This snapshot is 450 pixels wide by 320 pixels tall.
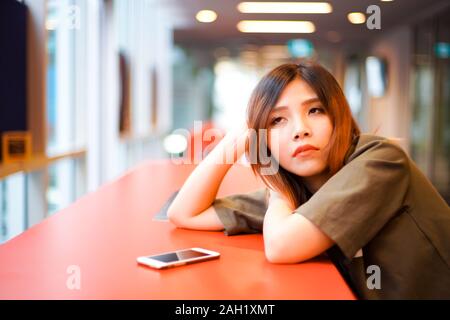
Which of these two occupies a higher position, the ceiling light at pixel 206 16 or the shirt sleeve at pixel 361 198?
the ceiling light at pixel 206 16

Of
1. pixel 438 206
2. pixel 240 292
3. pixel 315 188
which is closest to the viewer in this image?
pixel 240 292

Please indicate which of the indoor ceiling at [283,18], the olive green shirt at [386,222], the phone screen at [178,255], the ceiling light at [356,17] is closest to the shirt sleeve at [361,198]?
the olive green shirt at [386,222]

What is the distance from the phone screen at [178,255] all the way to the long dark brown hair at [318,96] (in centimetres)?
29

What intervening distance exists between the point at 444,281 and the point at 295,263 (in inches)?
14.1

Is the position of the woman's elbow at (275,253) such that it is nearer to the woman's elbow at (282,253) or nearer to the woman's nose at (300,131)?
the woman's elbow at (282,253)

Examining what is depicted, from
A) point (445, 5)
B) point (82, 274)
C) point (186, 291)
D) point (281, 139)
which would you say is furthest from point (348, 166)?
point (445, 5)

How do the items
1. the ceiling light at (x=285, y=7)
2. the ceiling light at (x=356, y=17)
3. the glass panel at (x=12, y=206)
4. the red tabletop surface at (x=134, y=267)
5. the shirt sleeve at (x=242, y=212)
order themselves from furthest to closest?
the ceiling light at (x=356, y=17), the ceiling light at (x=285, y=7), the glass panel at (x=12, y=206), the shirt sleeve at (x=242, y=212), the red tabletop surface at (x=134, y=267)

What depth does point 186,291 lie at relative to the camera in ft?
2.97

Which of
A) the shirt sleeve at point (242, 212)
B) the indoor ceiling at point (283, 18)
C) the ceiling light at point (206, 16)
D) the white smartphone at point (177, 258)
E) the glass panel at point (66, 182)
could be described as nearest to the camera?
the white smartphone at point (177, 258)

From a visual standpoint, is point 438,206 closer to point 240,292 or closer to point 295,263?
point 295,263

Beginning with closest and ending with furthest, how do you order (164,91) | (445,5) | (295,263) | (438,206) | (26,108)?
(295,263), (438,206), (26,108), (445,5), (164,91)

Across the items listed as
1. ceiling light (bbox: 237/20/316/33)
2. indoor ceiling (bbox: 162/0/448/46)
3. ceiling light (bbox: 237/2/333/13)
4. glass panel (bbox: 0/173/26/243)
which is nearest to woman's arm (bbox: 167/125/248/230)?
glass panel (bbox: 0/173/26/243)

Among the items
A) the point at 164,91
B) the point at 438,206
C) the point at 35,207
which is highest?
the point at 164,91

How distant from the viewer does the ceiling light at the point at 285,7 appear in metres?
7.07
